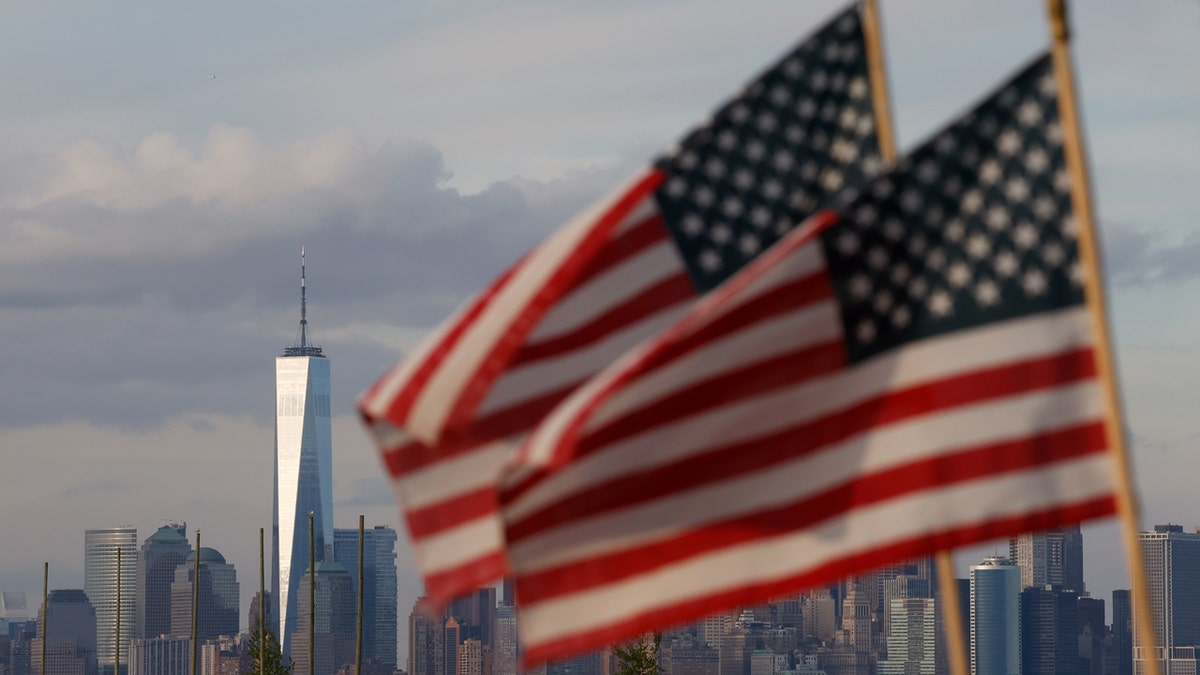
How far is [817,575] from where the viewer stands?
12234 millimetres

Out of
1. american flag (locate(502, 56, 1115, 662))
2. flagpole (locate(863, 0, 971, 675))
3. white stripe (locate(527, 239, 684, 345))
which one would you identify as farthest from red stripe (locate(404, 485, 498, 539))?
flagpole (locate(863, 0, 971, 675))

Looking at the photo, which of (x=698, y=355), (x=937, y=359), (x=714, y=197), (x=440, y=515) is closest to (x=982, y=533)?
(x=937, y=359)

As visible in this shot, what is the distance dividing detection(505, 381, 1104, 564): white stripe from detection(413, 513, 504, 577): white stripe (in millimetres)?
3030

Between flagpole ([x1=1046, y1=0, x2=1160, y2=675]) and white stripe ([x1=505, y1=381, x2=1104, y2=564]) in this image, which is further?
white stripe ([x1=505, y1=381, x2=1104, y2=564])

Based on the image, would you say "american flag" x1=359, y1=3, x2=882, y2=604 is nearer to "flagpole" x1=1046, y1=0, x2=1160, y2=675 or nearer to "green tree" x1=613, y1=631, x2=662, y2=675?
"flagpole" x1=1046, y1=0, x2=1160, y2=675

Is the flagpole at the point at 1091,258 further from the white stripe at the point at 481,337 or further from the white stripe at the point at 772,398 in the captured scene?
the white stripe at the point at 481,337

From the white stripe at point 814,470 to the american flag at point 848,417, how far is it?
0.01m

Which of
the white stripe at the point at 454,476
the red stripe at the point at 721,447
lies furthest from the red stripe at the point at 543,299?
the red stripe at the point at 721,447

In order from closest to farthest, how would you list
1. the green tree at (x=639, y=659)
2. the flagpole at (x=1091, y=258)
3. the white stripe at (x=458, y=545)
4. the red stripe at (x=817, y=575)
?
the flagpole at (x=1091, y=258) < the red stripe at (x=817, y=575) < the white stripe at (x=458, y=545) < the green tree at (x=639, y=659)

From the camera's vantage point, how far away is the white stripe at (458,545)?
51.2 ft

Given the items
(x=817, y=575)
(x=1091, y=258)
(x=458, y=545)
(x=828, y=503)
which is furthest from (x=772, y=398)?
(x=458, y=545)

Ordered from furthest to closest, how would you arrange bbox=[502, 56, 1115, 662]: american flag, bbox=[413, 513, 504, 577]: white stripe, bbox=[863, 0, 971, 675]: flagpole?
bbox=[413, 513, 504, 577]: white stripe, bbox=[863, 0, 971, 675]: flagpole, bbox=[502, 56, 1115, 662]: american flag

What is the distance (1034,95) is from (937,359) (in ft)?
4.77

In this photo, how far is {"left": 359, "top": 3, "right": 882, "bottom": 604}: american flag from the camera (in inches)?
560
